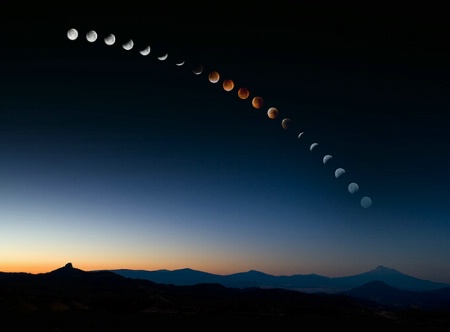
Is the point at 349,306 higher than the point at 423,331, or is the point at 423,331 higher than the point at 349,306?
the point at 349,306

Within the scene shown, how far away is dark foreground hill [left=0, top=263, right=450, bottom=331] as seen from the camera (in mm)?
58391

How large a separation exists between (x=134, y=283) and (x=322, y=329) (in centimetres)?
14120

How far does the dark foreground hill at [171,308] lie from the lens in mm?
58391

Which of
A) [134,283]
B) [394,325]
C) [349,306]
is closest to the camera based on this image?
[394,325]

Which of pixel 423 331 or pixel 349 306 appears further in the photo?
pixel 349 306

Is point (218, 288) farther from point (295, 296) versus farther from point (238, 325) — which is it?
point (238, 325)

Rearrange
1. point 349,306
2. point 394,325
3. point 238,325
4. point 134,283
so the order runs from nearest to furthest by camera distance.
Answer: point 238,325, point 394,325, point 349,306, point 134,283

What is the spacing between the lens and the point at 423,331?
5856cm

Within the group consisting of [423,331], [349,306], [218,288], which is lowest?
[423,331]

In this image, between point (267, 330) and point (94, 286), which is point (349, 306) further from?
point (94, 286)

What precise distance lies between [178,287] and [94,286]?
3575cm

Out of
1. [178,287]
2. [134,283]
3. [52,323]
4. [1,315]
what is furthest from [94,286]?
[52,323]

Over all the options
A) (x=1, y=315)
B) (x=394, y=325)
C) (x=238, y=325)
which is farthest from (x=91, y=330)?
(x=394, y=325)

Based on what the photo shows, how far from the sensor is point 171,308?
114m
